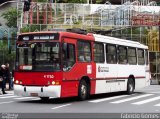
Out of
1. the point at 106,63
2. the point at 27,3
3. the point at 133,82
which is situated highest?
the point at 27,3

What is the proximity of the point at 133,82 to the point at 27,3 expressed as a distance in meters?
12.1

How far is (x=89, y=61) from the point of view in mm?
19422

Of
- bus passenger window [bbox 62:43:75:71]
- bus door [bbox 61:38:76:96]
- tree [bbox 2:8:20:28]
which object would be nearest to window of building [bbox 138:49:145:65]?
bus door [bbox 61:38:76:96]

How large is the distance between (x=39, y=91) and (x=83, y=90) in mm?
2405

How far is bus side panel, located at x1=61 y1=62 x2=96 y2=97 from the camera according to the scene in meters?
17.4

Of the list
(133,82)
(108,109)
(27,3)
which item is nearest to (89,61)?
(108,109)

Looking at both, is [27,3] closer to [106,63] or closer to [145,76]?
[145,76]

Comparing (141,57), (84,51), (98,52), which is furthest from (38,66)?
(141,57)

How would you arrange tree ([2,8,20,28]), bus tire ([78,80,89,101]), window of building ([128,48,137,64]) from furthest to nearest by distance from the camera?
tree ([2,8,20,28]) < window of building ([128,48,137,64]) < bus tire ([78,80,89,101])

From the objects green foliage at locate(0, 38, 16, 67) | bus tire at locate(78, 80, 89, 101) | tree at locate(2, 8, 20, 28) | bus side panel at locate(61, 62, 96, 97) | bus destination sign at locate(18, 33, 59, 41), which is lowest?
green foliage at locate(0, 38, 16, 67)

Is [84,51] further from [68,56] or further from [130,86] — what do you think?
[130,86]

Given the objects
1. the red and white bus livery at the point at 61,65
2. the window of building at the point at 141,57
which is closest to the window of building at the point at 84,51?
the red and white bus livery at the point at 61,65

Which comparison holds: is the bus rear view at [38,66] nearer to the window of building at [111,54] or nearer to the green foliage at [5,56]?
the window of building at [111,54]

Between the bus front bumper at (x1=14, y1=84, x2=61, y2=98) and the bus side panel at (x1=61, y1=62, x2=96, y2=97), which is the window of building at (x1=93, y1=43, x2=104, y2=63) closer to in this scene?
the bus side panel at (x1=61, y1=62, x2=96, y2=97)
